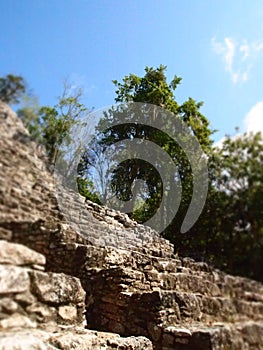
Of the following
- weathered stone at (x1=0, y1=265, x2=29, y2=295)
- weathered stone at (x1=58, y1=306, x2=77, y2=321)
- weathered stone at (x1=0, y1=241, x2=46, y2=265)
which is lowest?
weathered stone at (x1=58, y1=306, x2=77, y2=321)

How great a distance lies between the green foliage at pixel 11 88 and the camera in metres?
1.30

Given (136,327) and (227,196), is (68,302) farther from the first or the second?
(227,196)

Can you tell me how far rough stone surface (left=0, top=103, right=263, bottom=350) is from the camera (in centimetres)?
121

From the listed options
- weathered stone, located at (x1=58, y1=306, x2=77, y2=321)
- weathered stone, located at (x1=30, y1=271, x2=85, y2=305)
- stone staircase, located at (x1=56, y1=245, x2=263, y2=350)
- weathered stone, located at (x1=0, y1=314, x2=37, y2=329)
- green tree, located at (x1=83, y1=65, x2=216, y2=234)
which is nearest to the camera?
weathered stone, located at (x1=0, y1=314, x2=37, y2=329)

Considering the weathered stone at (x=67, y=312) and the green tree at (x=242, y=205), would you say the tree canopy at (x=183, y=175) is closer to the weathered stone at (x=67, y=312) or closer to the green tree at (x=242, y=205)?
the green tree at (x=242, y=205)

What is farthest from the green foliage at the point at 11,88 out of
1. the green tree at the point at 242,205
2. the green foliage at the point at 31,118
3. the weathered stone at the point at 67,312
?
the green tree at the point at 242,205

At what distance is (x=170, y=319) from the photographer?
2160 mm

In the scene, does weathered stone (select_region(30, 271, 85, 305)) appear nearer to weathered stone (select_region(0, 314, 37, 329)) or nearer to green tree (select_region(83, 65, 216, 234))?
weathered stone (select_region(0, 314, 37, 329))

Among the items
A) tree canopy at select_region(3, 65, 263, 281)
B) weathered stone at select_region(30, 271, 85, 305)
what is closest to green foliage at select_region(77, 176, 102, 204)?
tree canopy at select_region(3, 65, 263, 281)

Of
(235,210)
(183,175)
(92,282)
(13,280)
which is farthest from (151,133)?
(13,280)

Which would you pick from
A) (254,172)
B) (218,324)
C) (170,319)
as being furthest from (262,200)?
(170,319)

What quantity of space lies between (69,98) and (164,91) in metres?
0.92

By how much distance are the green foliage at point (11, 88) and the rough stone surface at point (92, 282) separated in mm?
49

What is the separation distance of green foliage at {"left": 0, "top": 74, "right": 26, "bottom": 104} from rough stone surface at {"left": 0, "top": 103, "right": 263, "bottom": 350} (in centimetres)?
5
